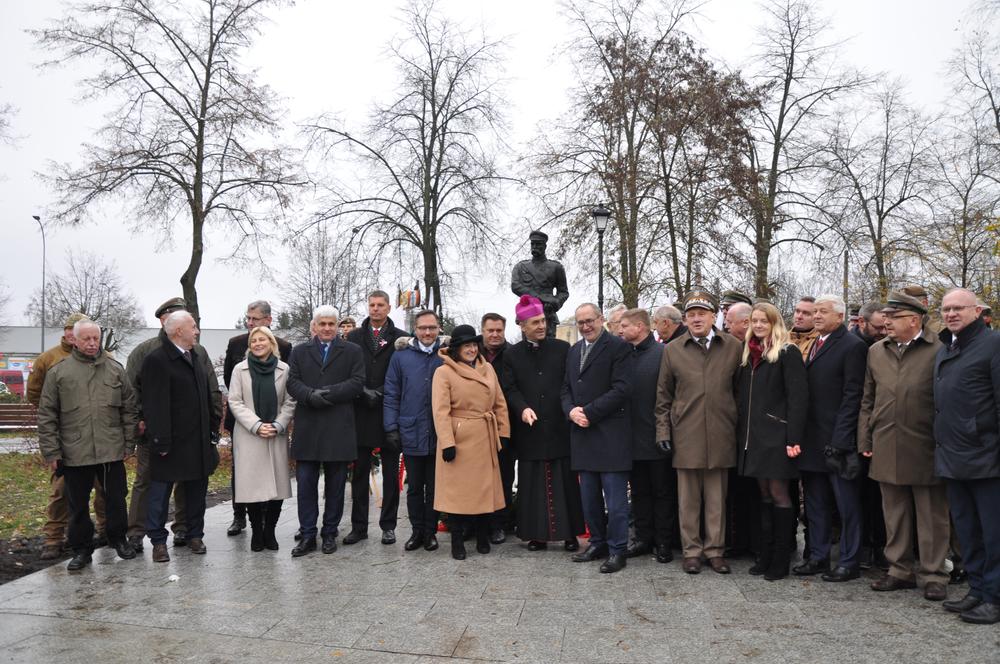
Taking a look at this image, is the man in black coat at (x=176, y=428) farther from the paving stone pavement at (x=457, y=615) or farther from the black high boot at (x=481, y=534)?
the black high boot at (x=481, y=534)

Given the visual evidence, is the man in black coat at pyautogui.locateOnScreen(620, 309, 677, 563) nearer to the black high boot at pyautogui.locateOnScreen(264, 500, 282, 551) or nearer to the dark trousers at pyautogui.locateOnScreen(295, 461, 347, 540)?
the dark trousers at pyautogui.locateOnScreen(295, 461, 347, 540)

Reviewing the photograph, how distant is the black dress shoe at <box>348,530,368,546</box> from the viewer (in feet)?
23.1

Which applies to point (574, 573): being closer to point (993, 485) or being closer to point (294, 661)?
point (294, 661)

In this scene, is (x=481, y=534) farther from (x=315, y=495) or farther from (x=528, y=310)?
(x=528, y=310)

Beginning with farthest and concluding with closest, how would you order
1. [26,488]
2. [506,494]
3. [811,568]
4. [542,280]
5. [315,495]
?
1. [26,488]
2. [542,280]
3. [506,494]
4. [315,495]
5. [811,568]

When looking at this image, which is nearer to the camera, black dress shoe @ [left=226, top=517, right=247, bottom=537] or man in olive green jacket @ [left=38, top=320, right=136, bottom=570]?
man in olive green jacket @ [left=38, top=320, right=136, bottom=570]

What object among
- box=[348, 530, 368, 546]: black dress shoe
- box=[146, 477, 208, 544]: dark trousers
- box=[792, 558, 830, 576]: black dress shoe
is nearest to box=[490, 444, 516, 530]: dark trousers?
box=[348, 530, 368, 546]: black dress shoe

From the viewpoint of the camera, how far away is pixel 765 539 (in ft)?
19.1

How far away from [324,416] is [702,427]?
129 inches

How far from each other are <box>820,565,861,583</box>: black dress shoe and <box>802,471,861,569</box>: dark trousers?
0.04 metres

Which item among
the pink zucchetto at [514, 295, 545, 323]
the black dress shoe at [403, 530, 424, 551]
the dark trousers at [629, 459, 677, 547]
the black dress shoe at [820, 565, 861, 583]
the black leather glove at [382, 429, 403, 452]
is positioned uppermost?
the pink zucchetto at [514, 295, 545, 323]

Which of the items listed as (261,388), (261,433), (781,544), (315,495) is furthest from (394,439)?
(781,544)

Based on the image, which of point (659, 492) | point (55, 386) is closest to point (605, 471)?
point (659, 492)

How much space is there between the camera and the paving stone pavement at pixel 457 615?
14.1 ft
